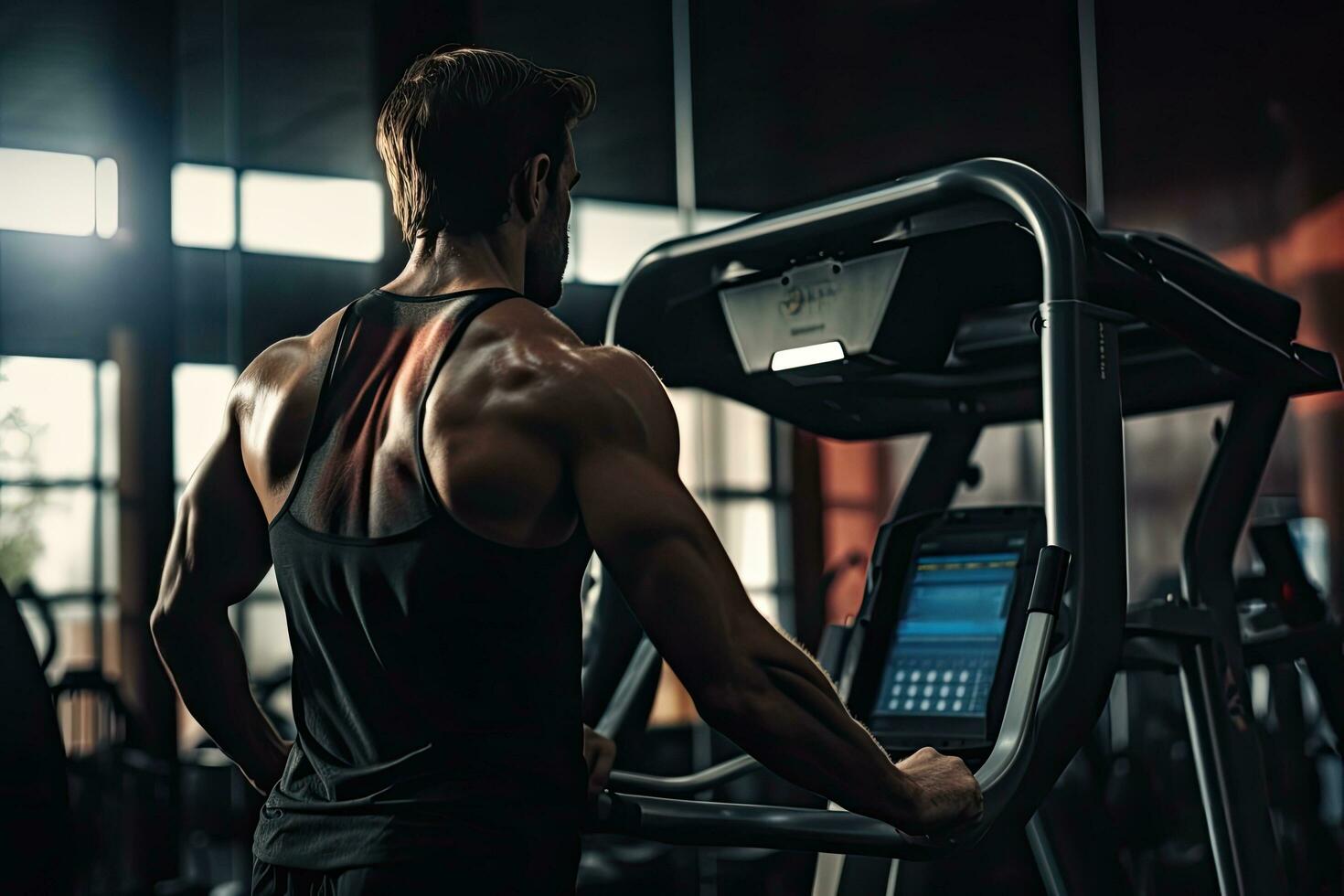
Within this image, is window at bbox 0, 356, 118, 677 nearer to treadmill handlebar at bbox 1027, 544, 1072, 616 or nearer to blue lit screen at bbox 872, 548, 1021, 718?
blue lit screen at bbox 872, 548, 1021, 718

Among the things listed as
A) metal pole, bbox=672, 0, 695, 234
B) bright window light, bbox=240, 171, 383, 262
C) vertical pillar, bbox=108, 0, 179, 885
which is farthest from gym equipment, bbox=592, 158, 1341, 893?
vertical pillar, bbox=108, 0, 179, 885

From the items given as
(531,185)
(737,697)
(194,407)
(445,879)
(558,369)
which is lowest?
(445,879)

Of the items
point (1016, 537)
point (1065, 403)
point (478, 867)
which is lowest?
point (478, 867)

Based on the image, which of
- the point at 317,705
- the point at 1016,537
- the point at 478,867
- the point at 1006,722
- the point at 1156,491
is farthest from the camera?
the point at 1156,491

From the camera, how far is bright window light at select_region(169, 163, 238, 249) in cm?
435

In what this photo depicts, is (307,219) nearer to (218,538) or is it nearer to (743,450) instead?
(743,450)

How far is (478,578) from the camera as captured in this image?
133 cm

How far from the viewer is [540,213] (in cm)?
156

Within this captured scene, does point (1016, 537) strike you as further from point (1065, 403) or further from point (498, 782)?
point (498, 782)

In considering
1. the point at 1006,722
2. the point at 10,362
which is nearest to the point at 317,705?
the point at 1006,722

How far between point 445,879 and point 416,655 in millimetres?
218

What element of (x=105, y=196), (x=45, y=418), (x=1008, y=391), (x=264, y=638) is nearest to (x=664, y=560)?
(x=1008, y=391)

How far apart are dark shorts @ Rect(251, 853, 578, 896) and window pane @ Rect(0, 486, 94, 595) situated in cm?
311

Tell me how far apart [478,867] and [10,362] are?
10.6 feet
